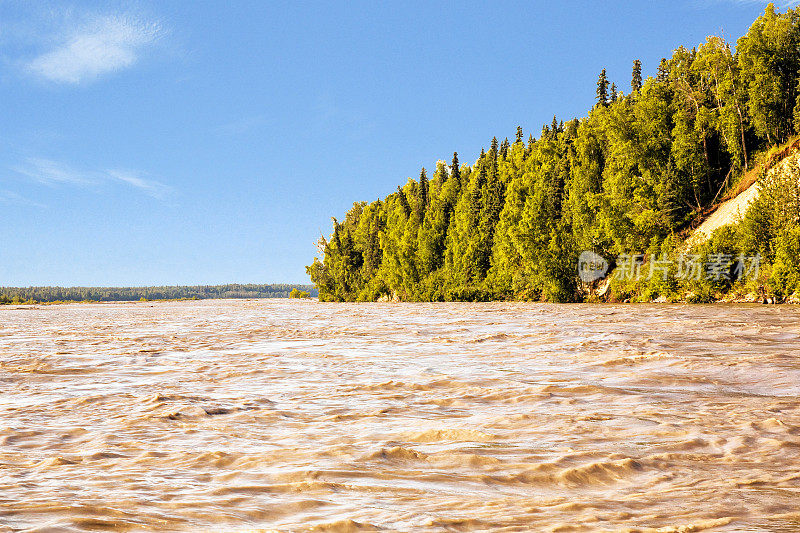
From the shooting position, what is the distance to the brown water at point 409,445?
4270 millimetres

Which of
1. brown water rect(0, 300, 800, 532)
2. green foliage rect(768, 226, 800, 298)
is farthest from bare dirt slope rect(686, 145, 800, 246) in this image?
brown water rect(0, 300, 800, 532)

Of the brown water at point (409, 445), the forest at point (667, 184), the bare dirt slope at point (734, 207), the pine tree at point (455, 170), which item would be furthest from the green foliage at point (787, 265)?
the pine tree at point (455, 170)

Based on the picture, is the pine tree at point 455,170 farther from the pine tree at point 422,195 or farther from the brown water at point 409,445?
the brown water at point 409,445

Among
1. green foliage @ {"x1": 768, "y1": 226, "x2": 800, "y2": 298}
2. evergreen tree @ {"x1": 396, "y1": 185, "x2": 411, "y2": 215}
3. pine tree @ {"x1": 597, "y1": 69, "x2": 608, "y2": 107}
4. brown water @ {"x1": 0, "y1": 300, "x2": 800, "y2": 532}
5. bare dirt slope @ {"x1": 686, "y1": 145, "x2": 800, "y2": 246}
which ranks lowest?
brown water @ {"x1": 0, "y1": 300, "x2": 800, "y2": 532}

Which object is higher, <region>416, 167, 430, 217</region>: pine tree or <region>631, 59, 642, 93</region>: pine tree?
<region>631, 59, 642, 93</region>: pine tree

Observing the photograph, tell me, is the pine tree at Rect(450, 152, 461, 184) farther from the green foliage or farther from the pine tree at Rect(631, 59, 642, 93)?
the green foliage

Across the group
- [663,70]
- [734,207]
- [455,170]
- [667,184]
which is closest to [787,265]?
[734,207]

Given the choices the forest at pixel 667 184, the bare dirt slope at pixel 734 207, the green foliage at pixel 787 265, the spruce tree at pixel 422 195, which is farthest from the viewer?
the spruce tree at pixel 422 195

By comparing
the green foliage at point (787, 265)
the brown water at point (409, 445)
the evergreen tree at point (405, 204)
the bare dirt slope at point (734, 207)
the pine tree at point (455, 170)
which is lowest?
the brown water at point (409, 445)

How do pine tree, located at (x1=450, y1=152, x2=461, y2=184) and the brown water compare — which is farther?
pine tree, located at (x1=450, y1=152, x2=461, y2=184)

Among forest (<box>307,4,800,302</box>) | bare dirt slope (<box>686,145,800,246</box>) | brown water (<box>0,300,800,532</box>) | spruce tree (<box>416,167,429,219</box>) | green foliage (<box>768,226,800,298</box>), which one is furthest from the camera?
spruce tree (<box>416,167,429,219</box>)

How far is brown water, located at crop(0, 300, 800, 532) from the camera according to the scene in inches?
168

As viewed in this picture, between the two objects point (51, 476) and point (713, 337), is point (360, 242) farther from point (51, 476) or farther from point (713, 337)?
point (51, 476)

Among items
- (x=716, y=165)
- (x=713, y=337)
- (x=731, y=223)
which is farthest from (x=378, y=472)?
(x=716, y=165)
